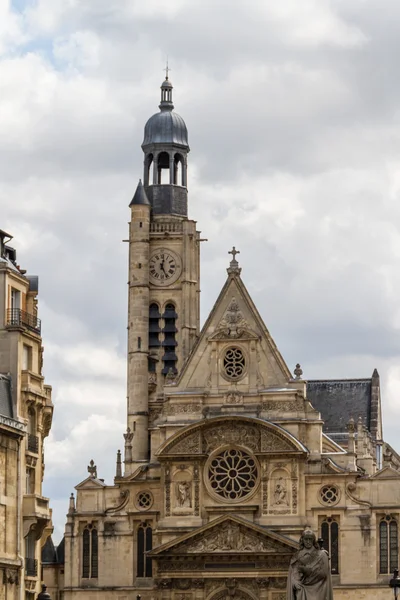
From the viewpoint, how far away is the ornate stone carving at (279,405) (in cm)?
7762

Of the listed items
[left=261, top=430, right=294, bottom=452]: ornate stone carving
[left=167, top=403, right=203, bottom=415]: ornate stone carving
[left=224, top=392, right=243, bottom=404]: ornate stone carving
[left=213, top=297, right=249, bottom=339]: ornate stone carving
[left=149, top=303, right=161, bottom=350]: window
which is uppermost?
[left=149, top=303, right=161, bottom=350]: window

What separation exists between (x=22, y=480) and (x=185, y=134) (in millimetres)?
34897

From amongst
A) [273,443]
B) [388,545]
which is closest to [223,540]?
[273,443]

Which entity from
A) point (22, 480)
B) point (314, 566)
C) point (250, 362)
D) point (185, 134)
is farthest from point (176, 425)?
point (314, 566)

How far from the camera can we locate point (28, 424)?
6525cm

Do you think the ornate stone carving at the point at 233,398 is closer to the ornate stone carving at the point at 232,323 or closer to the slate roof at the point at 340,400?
the ornate stone carving at the point at 232,323

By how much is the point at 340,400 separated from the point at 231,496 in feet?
57.6

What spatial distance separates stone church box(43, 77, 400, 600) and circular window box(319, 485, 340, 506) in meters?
0.04

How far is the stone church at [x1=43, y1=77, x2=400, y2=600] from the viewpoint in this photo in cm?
7588

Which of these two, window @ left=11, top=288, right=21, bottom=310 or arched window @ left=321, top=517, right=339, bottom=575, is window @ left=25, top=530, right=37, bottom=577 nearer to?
window @ left=11, top=288, right=21, bottom=310

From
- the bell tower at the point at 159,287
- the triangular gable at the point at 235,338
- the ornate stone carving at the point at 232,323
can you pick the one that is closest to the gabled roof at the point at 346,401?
the bell tower at the point at 159,287

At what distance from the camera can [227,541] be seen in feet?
250

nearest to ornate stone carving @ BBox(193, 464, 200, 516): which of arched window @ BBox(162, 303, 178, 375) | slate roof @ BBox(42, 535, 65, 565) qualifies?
slate roof @ BBox(42, 535, 65, 565)

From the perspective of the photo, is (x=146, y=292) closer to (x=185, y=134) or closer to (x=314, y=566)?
(x=185, y=134)
